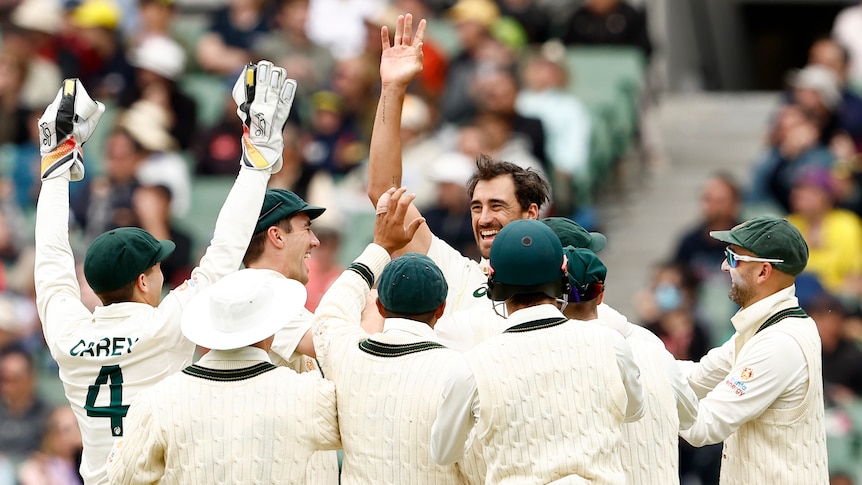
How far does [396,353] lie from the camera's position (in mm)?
4625

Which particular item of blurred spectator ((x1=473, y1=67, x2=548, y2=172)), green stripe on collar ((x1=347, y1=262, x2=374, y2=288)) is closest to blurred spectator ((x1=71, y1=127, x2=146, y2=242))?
blurred spectator ((x1=473, y1=67, x2=548, y2=172))

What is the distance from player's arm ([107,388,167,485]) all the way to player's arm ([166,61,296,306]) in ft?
1.66

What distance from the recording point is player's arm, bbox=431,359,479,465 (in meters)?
4.40

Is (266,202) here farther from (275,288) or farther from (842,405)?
(842,405)

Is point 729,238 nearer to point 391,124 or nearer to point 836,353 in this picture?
point 391,124

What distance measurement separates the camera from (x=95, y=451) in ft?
16.9

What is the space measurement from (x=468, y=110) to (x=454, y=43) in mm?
1478

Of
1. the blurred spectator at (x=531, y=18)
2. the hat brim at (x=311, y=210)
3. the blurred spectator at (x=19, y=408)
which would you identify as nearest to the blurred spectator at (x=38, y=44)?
the blurred spectator at (x=19, y=408)

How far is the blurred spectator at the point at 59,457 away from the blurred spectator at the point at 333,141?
278 cm

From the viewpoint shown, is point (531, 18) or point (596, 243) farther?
point (531, 18)

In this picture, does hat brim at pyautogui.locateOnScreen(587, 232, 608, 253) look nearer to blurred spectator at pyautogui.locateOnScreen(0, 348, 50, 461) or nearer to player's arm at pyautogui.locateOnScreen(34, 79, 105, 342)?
player's arm at pyautogui.locateOnScreen(34, 79, 105, 342)

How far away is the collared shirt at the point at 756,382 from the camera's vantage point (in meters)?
5.09

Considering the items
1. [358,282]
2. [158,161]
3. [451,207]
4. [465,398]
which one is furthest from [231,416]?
[158,161]

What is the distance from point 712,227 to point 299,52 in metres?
4.07
